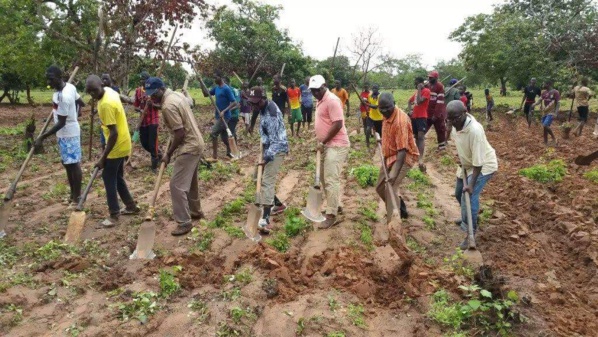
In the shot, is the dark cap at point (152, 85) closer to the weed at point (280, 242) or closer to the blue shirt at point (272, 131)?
the blue shirt at point (272, 131)

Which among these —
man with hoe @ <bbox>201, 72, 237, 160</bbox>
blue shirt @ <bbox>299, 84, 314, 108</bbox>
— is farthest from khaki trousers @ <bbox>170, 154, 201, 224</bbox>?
blue shirt @ <bbox>299, 84, 314, 108</bbox>

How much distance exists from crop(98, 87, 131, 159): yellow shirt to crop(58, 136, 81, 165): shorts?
434 mm

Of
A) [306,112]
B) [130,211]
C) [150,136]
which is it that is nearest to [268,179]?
[130,211]

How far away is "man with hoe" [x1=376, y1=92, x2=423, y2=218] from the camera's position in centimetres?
528

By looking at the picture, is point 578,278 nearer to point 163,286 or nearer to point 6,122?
point 163,286

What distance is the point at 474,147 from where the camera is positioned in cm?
487

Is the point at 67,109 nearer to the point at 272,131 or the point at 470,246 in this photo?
the point at 272,131

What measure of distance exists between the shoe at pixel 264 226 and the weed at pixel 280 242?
0.17 m

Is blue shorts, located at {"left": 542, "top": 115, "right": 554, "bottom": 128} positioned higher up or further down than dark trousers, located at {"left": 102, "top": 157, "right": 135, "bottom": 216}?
higher up

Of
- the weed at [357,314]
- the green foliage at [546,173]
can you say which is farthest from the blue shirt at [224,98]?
the weed at [357,314]

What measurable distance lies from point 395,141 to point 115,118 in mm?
3348

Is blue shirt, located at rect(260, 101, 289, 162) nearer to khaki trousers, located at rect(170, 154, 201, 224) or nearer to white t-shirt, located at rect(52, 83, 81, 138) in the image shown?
Result: khaki trousers, located at rect(170, 154, 201, 224)

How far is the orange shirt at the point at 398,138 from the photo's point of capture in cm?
528

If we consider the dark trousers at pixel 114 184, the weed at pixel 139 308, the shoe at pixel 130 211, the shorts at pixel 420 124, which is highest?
the shorts at pixel 420 124
